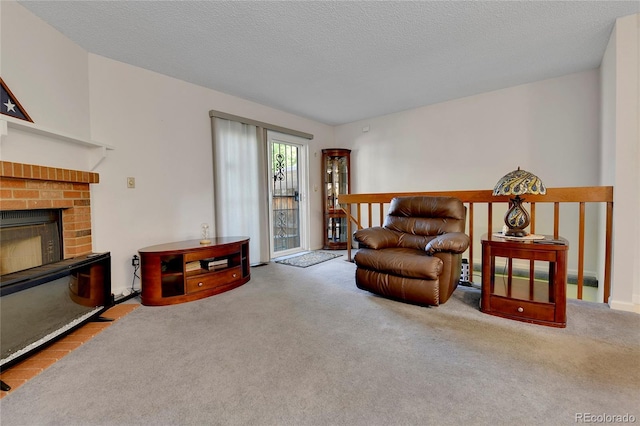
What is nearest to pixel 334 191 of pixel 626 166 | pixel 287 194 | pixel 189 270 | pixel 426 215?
pixel 287 194

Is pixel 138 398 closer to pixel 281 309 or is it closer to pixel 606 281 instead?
pixel 281 309

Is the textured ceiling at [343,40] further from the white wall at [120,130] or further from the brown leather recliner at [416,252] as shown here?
the brown leather recliner at [416,252]

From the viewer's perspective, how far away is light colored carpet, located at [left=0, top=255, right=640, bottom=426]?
1238 mm

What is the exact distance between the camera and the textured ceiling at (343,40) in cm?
210

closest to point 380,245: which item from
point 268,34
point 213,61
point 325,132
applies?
point 268,34

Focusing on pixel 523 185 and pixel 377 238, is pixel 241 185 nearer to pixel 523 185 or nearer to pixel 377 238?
pixel 377 238

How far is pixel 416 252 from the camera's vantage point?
262cm

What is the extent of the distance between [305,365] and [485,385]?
911 mm

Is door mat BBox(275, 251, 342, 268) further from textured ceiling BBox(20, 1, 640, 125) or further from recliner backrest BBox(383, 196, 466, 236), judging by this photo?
textured ceiling BBox(20, 1, 640, 125)

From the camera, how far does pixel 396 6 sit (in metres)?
2.08

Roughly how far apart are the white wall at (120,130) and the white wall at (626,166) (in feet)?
12.5

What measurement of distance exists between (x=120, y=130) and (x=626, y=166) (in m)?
4.45

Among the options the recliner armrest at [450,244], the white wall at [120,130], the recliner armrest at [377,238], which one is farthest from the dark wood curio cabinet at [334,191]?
the recliner armrest at [450,244]

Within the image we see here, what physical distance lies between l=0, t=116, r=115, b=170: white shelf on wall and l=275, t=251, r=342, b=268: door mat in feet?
8.02
